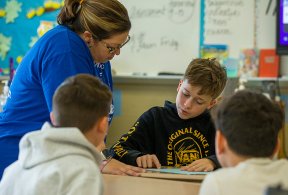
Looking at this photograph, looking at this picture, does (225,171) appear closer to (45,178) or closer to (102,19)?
(45,178)

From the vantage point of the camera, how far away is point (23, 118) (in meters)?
1.46

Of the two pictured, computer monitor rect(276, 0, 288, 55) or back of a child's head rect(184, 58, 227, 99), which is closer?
back of a child's head rect(184, 58, 227, 99)

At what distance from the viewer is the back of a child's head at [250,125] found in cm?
93

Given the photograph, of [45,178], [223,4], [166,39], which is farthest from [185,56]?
[45,178]

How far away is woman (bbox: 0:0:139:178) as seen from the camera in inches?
53.7

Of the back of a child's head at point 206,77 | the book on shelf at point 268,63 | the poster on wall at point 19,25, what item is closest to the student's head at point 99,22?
the back of a child's head at point 206,77

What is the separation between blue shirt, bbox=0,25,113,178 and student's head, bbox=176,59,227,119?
19.0 inches

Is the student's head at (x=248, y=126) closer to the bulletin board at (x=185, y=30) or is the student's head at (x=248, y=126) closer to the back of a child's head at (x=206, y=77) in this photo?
the back of a child's head at (x=206, y=77)

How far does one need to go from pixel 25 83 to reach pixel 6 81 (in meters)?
2.16

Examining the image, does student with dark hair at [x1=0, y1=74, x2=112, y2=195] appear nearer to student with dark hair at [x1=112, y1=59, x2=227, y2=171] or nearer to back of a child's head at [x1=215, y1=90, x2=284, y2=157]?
back of a child's head at [x1=215, y1=90, x2=284, y2=157]

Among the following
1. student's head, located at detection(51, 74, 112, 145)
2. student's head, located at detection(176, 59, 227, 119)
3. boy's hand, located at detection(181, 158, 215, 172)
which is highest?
student's head, located at detection(51, 74, 112, 145)

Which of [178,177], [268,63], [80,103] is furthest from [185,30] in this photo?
[80,103]

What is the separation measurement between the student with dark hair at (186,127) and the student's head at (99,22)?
38 cm

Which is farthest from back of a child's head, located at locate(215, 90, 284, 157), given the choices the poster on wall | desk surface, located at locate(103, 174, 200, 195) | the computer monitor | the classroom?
the poster on wall
